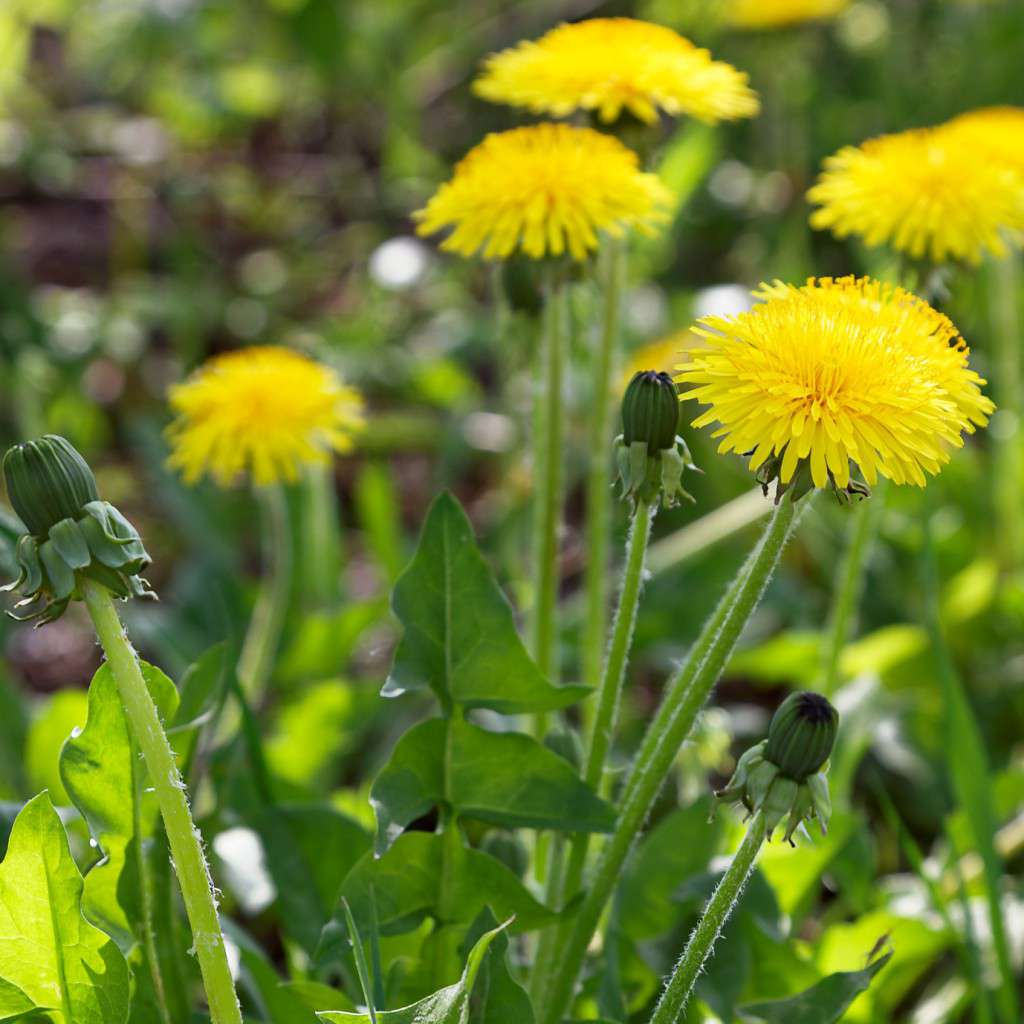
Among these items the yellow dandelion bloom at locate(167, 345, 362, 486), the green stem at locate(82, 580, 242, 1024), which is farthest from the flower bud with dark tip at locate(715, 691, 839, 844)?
the yellow dandelion bloom at locate(167, 345, 362, 486)

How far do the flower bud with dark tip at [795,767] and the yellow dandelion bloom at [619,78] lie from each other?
0.87 meters

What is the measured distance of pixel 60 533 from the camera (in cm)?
108

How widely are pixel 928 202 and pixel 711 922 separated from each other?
0.93m

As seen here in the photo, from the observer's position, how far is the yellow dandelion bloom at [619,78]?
1689 millimetres

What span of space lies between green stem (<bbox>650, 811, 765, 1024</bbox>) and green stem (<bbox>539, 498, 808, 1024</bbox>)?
15cm

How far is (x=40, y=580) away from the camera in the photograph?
1085mm

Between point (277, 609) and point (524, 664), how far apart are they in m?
0.91

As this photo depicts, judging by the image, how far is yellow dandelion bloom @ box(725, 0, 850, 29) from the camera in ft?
11.8

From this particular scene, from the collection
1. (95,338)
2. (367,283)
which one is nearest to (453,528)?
(95,338)

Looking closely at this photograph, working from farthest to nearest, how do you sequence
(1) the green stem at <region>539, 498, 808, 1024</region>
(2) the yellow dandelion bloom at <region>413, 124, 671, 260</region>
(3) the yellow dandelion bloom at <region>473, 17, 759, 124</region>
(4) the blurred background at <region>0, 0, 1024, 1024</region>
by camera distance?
(4) the blurred background at <region>0, 0, 1024, 1024</region> → (3) the yellow dandelion bloom at <region>473, 17, 759, 124</region> → (2) the yellow dandelion bloom at <region>413, 124, 671, 260</region> → (1) the green stem at <region>539, 498, 808, 1024</region>

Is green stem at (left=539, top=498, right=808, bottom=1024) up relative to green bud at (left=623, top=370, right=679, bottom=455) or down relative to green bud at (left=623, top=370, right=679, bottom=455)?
down

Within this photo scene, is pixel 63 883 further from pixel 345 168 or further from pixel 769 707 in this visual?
pixel 345 168

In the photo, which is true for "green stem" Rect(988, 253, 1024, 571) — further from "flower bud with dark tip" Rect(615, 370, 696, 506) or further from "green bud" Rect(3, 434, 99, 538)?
"green bud" Rect(3, 434, 99, 538)

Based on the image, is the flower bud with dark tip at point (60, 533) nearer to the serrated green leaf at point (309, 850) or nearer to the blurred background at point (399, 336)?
the blurred background at point (399, 336)
